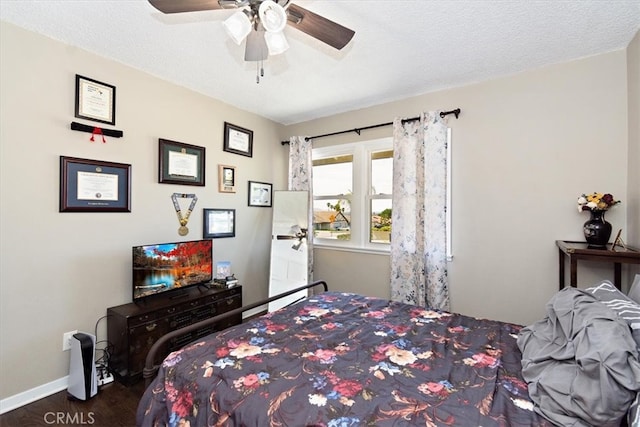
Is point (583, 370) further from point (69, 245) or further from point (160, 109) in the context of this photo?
point (160, 109)

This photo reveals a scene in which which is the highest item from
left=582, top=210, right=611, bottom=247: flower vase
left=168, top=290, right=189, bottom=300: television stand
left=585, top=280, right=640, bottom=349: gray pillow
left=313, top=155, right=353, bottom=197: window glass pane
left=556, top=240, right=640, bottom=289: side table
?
left=313, top=155, right=353, bottom=197: window glass pane

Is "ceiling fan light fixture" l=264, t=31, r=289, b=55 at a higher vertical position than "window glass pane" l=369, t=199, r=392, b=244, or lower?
higher

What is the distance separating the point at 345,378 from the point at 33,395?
7.68 feet

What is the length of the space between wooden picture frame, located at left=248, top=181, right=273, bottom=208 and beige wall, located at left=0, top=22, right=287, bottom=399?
0.89m

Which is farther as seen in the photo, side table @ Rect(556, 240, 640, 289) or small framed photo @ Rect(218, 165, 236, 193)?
small framed photo @ Rect(218, 165, 236, 193)

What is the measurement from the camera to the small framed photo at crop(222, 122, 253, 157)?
11.2 ft

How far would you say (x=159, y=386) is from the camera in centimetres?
130

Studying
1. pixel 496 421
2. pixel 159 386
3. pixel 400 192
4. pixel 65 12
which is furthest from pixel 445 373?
pixel 65 12

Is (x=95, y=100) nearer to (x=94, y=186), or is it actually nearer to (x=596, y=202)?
(x=94, y=186)

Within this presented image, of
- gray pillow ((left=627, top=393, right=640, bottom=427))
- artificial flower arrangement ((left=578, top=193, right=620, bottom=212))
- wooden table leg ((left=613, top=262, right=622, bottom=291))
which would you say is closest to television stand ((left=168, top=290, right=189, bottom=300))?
gray pillow ((left=627, top=393, right=640, bottom=427))

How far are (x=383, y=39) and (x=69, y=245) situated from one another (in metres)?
2.79

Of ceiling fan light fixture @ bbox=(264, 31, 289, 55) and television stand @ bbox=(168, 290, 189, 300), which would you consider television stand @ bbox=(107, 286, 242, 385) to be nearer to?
television stand @ bbox=(168, 290, 189, 300)

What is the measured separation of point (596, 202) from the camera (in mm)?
2148

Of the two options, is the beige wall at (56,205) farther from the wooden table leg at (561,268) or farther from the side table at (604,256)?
the wooden table leg at (561,268)
